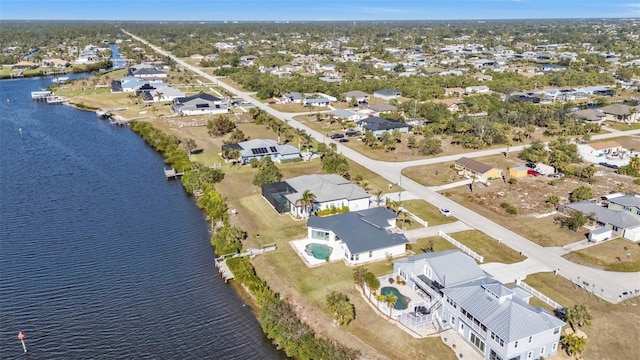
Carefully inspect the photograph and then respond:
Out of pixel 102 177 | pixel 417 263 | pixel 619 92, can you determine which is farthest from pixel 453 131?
pixel 619 92

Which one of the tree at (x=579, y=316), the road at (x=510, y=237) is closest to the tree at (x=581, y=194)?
the road at (x=510, y=237)

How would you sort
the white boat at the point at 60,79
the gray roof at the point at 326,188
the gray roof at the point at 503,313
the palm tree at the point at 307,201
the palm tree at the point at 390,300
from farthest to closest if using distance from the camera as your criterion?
1. the white boat at the point at 60,79
2. the gray roof at the point at 326,188
3. the palm tree at the point at 307,201
4. the palm tree at the point at 390,300
5. the gray roof at the point at 503,313

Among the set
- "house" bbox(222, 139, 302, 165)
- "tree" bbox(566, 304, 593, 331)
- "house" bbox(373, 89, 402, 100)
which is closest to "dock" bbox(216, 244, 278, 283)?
"tree" bbox(566, 304, 593, 331)

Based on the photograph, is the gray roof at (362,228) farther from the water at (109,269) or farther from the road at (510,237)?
the water at (109,269)

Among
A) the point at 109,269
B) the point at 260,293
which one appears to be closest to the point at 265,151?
the point at 109,269

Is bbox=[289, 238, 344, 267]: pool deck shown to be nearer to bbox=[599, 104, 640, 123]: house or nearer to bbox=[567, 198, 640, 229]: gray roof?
bbox=[567, 198, 640, 229]: gray roof

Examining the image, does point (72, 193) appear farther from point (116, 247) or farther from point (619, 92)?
point (619, 92)
